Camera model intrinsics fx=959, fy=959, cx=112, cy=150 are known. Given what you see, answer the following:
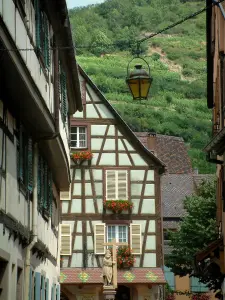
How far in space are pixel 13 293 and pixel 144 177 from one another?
938 inches

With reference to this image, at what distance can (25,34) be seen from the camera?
1413 centimetres

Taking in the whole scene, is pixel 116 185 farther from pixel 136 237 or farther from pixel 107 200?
pixel 136 237

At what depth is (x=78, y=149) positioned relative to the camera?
125 feet

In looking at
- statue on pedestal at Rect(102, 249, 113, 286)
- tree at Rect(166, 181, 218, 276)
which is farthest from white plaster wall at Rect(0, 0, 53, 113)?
tree at Rect(166, 181, 218, 276)

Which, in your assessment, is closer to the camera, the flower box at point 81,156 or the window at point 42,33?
the window at point 42,33

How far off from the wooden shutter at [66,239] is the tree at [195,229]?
294 inches

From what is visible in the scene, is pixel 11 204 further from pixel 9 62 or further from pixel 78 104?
pixel 78 104

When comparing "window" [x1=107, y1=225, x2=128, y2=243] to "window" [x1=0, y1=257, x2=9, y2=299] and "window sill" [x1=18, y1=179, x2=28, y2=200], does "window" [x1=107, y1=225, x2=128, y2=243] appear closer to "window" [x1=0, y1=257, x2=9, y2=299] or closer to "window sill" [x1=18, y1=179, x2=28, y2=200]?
"window sill" [x1=18, y1=179, x2=28, y2=200]

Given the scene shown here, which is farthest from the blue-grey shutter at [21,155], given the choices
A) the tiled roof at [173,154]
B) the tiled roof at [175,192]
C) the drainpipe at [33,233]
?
the tiled roof at [173,154]

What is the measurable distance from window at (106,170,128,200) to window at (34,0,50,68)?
67.2 ft

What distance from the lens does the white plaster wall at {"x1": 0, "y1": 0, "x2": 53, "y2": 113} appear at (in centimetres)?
1227

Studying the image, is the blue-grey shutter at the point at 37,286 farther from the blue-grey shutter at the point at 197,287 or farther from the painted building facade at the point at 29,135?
the blue-grey shutter at the point at 197,287

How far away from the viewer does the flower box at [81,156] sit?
37906 millimetres

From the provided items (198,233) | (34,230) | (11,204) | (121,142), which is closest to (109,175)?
(121,142)
